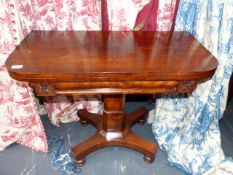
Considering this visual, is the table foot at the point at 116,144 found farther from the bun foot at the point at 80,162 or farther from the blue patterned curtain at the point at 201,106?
the blue patterned curtain at the point at 201,106

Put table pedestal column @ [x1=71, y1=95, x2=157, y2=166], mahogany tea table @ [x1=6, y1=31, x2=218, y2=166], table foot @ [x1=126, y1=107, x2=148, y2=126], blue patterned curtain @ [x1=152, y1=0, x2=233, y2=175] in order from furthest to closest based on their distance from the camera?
table foot @ [x1=126, y1=107, x2=148, y2=126]
table pedestal column @ [x1=71, y1=95, x2=157, y2=166]
blue patterned curtain @ [x1=152, y1=0, x2=233, y2=175]
mahogany tea table @ [x1=6, y1=31, x2=218, y2=166]

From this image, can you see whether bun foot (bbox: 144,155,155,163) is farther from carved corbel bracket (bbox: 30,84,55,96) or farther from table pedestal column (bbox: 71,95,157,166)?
carved corbel bracket (bbox: 30,84,55,96)

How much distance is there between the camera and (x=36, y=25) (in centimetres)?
134

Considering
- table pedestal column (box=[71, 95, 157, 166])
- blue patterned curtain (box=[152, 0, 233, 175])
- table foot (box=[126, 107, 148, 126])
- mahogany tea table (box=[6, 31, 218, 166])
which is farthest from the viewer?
table foot (box=[126, 107, 148, 126])

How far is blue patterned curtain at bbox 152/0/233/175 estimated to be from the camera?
46.7 inches

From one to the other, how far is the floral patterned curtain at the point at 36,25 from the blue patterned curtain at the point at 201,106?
0.63ft

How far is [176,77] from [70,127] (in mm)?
1008

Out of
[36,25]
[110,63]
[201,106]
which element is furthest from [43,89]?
[201,106]

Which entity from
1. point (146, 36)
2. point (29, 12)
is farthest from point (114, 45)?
point (29, 12)

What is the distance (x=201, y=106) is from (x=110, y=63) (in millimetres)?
690

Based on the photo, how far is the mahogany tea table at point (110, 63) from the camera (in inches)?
34.5

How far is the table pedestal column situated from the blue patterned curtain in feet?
0.58

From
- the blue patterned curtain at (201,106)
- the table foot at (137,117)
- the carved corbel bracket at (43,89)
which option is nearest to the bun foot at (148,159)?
the blue patterned curtain at (201,106)

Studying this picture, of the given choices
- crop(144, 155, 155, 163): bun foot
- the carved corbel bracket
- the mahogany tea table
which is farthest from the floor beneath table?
the carved corbel bracket
